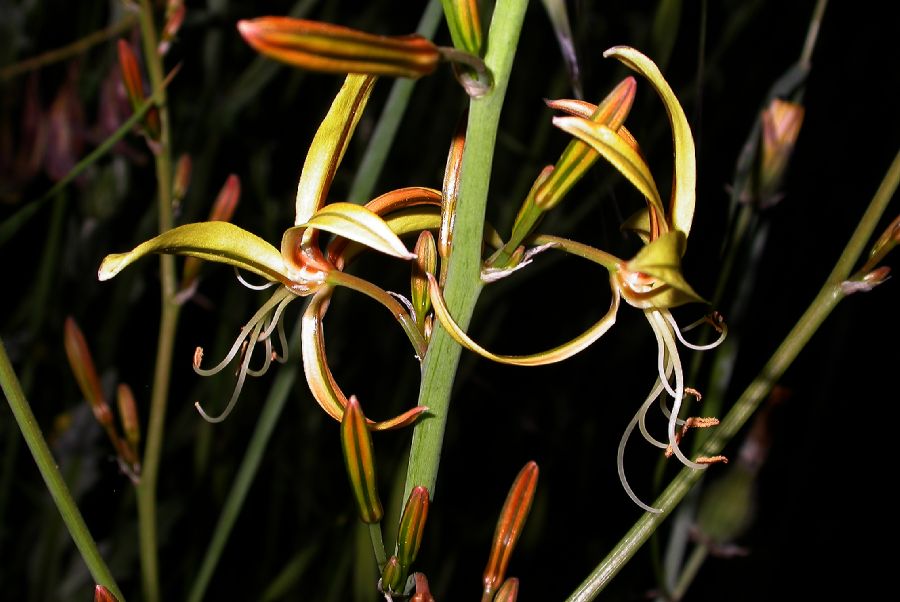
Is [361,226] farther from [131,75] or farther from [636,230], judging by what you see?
[131,75]

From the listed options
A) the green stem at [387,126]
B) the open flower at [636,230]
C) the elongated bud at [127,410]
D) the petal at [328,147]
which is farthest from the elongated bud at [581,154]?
the elongated bud at [127,410]

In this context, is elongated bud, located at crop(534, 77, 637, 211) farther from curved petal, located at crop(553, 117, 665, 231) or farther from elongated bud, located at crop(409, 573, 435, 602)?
elongated bud, located at crop(409, 573, 435, 602)

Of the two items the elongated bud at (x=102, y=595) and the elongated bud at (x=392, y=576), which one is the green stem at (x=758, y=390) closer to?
the elongated bud at (x=392, y=576)

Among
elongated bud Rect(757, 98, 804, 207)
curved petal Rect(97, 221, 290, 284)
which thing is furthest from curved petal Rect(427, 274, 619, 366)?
elongated bud Rect(757, 98, 804, 207)

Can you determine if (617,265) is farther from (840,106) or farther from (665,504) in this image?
(840,106)

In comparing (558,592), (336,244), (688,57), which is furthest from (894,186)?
(688,57)

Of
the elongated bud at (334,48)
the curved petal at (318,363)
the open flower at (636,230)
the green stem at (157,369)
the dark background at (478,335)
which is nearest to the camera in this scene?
the elongated bud at (334,48)
